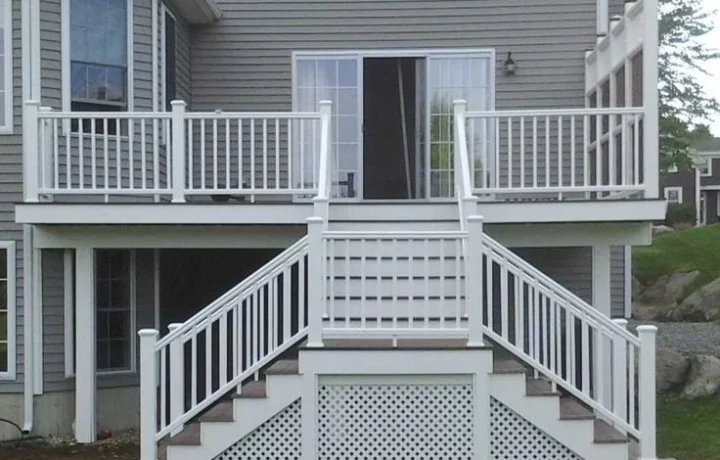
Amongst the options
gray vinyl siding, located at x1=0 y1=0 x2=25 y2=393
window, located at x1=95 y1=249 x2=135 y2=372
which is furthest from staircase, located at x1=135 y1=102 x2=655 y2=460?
window, located at x1=95 y1=249 x2=135 y2=372

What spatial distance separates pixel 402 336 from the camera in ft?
26.9

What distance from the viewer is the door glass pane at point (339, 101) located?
13109 mm

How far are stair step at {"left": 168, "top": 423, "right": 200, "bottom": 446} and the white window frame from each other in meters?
4.43

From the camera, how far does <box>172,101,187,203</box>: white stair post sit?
9805mm

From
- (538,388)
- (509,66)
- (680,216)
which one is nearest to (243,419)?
(538,388)

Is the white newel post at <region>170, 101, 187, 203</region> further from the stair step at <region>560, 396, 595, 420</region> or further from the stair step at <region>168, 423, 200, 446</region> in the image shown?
the stair step at <region>560, 396, 595, 420</region>

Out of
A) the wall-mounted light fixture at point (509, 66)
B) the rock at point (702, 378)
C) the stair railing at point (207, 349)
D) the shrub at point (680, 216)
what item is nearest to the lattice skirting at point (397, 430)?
the stair railing at point (207, 349)

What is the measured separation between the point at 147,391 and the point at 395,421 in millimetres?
1950

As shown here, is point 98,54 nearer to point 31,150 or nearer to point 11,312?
point 31,150

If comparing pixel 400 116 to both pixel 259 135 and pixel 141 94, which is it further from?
pixel 141 94

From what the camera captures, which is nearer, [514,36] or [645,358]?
[645,358]

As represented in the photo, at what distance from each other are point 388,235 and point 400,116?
18.7 ft

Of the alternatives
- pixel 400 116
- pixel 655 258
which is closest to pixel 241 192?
pixel 400 116

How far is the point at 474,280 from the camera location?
784 centimetres
